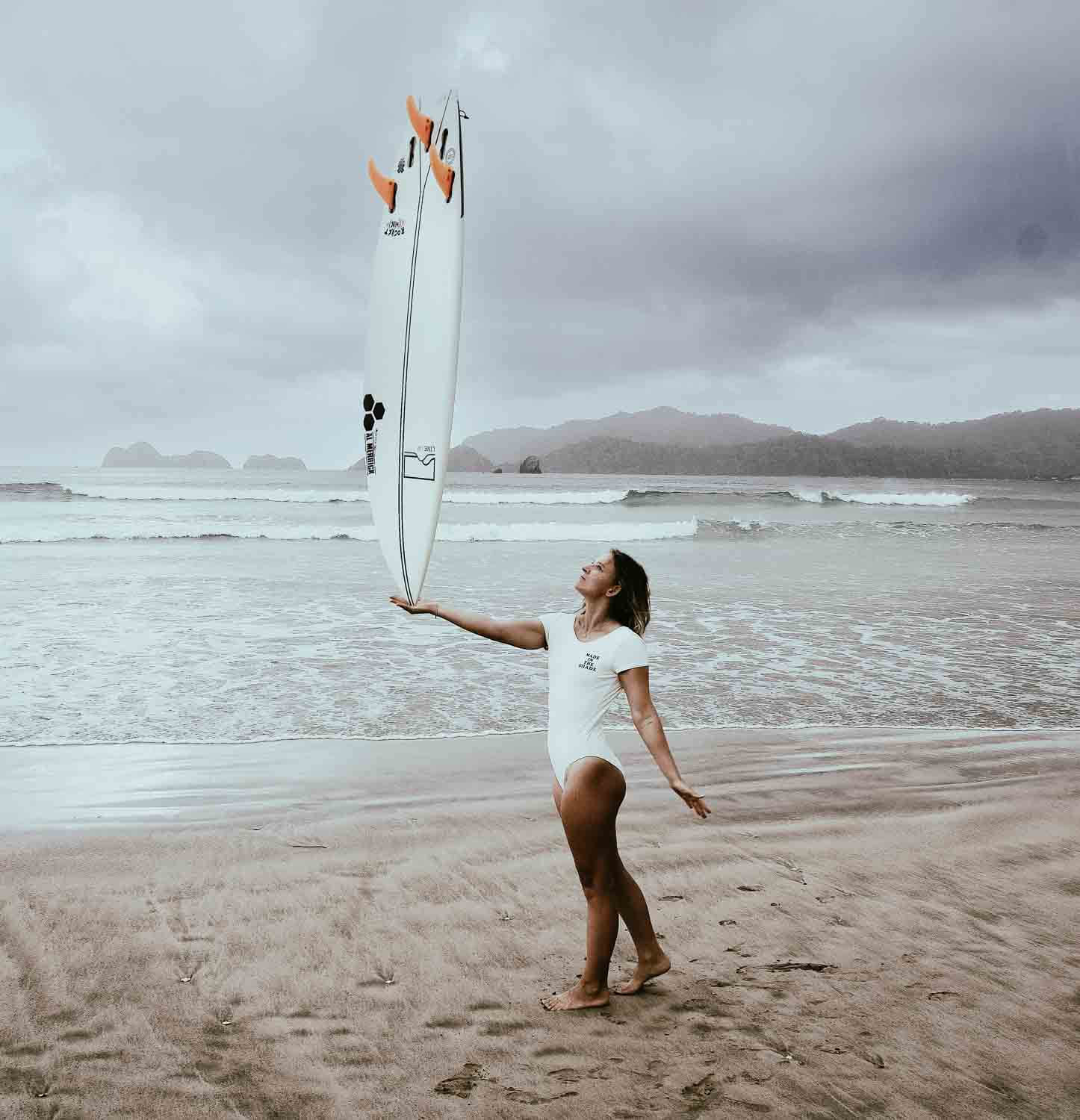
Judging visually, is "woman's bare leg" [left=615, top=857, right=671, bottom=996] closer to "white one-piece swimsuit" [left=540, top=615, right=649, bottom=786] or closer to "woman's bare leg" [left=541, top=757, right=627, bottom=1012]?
"woman's bare leg" [left=541, top=757, right=627, bottom=1012]

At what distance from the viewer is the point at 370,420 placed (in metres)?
4.03

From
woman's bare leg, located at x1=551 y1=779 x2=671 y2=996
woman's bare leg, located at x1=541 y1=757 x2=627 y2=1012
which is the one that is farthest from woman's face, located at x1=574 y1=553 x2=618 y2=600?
woman's bare leg, located at x1=551 y1=779 x2=671 y2=996

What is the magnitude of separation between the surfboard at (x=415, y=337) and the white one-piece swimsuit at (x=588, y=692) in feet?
3.04

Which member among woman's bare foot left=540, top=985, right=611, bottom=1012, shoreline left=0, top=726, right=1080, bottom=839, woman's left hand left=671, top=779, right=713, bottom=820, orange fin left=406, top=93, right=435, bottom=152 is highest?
orange fin left=406, top=93, right=435, bottom=152

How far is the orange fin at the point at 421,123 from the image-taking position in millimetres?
3896

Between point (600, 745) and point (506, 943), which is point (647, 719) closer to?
point (600, 745)

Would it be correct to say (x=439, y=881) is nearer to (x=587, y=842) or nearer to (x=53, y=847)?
(x=587, y=842)

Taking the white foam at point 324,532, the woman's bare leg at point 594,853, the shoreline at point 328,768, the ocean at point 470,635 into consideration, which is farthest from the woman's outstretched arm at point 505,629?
the white foam at point 324,532

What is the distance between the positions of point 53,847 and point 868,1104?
3525 mm

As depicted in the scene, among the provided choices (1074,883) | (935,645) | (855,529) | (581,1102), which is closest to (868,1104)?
(581,1102)

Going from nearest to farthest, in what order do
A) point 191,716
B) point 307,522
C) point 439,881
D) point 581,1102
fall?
point 581,1102
point 439,881
point 191,716
point 307,522

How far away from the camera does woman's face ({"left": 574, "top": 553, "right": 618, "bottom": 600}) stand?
3033mm

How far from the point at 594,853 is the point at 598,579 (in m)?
0.86

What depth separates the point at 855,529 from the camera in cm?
2930
